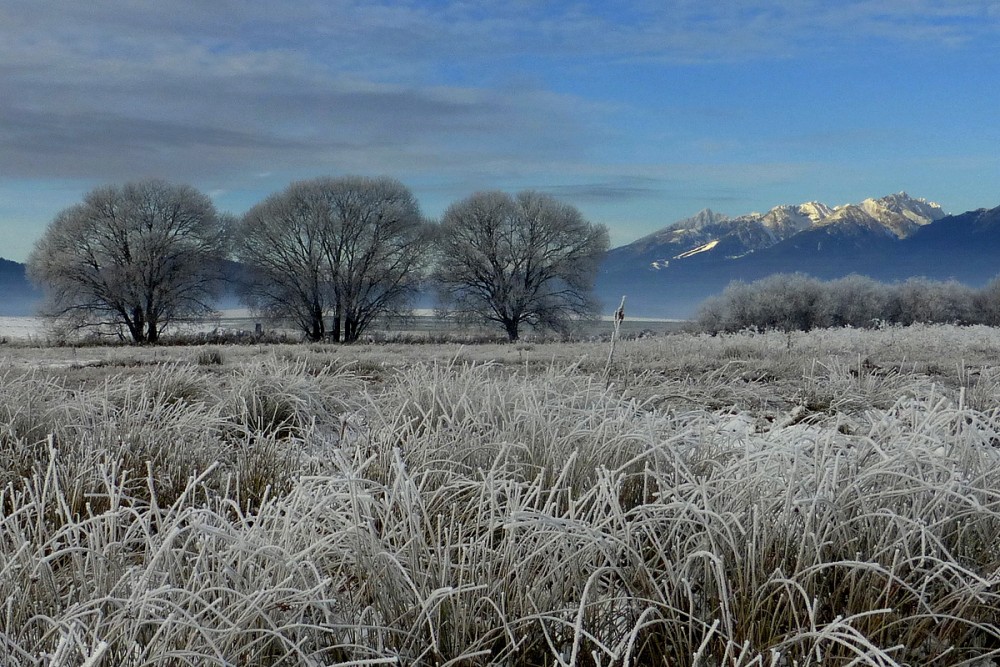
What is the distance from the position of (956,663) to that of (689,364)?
23.1 ft

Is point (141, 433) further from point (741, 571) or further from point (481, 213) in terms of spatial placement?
point (481, 213)

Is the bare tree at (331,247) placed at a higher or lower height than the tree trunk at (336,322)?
higher

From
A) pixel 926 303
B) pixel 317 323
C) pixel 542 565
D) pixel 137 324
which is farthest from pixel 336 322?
pixel 542 565

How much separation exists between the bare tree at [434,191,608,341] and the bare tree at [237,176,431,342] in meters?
1.82

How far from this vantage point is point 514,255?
38906 millimetres

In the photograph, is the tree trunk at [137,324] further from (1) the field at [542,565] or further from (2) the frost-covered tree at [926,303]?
(2) the frost-covered tree at [926,303]

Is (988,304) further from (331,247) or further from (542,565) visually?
(542,565)

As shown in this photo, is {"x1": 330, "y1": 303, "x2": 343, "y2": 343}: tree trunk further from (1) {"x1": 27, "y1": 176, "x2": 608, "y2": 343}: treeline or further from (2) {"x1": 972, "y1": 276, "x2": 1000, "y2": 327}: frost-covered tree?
(2) {"x1": 972, "y1": 276, "x2": 1000, "y2": 327}: frost-covered tree

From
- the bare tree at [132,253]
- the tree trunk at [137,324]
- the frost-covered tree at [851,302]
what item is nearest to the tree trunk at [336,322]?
the bare tree at [132,253]

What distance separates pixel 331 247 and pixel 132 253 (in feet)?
29.8

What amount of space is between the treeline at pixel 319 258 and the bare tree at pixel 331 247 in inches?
2.1

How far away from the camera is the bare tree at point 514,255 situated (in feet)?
127

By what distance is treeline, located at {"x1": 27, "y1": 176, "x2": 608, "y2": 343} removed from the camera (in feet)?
117

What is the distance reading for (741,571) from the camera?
2.11 meters
